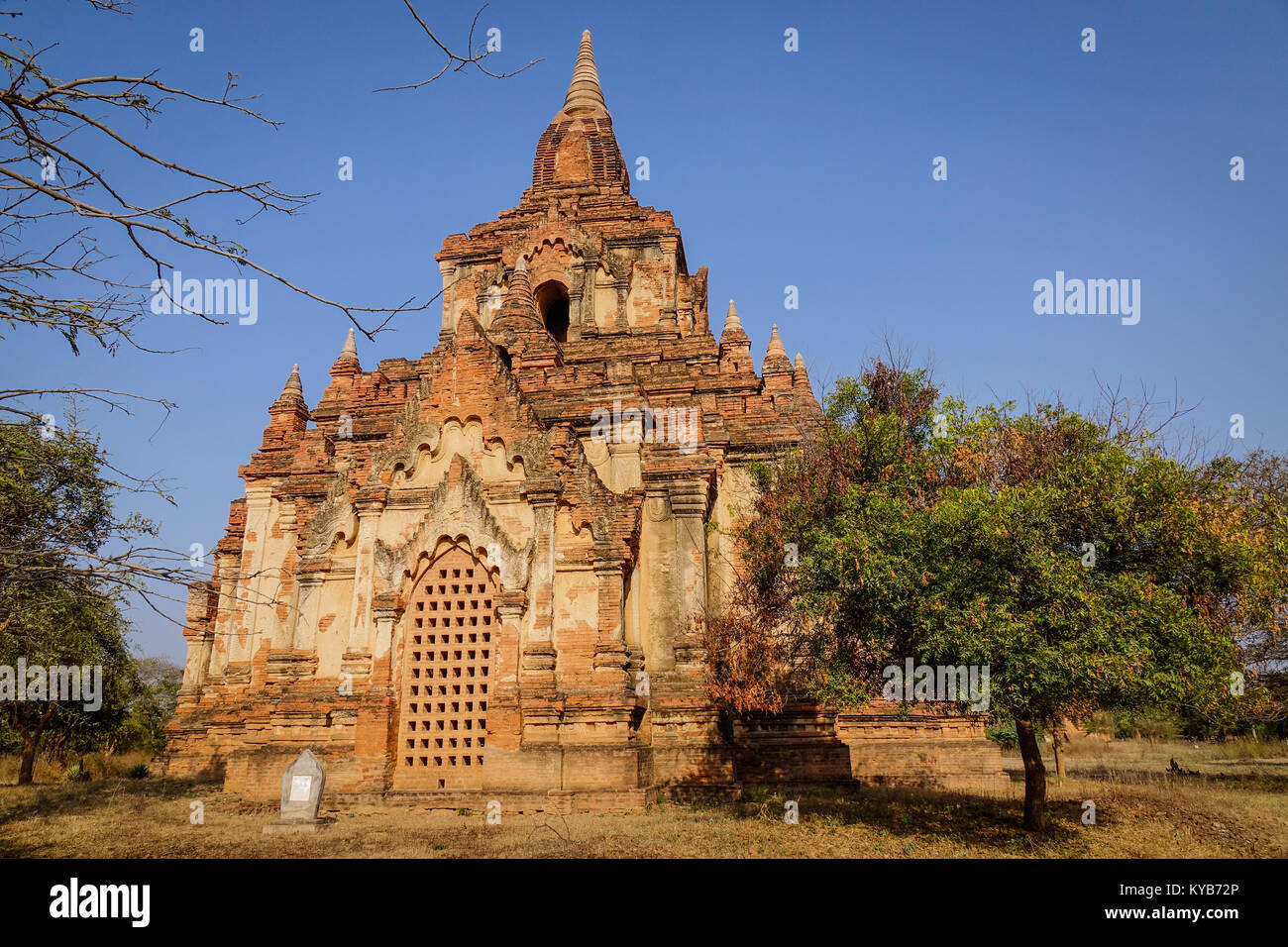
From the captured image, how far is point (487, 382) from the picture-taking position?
704 inches

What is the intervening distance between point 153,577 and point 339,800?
11536mm

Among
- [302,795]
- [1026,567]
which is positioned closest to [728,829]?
[1026,567]

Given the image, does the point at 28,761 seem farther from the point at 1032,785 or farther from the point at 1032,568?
the point at 1032,568

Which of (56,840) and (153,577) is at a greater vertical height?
(153,577)

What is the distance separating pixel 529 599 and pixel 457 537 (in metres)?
2.05

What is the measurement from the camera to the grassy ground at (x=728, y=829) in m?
11.5

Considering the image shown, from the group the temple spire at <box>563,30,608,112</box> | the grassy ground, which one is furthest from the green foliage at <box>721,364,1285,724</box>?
the temple spire at <box>563,30,608,112</box>

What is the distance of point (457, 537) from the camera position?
17031 mm

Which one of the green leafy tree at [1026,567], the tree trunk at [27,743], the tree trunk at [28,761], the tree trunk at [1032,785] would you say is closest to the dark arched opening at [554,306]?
the green leafy tree at [1026,567]

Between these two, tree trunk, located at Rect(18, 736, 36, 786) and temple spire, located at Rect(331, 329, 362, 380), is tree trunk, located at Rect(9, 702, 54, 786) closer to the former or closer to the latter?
tree trunk, located at Rect(18, 736, 36, 786)

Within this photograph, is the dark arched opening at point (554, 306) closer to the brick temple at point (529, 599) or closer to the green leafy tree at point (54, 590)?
the brick temple at point (529, 599)

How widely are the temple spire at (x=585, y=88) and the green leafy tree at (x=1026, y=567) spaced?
21.4 metres
